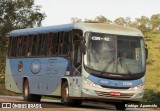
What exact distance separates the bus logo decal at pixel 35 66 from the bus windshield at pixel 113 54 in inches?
173

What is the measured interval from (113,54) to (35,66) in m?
5.24

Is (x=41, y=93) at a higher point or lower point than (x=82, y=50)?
lower

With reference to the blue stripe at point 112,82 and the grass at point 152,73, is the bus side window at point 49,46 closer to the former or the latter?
the blue stripe at point 112,82

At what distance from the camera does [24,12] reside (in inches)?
2694

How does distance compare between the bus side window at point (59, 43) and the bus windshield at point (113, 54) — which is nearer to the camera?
the bus windshield at point (113, 54)

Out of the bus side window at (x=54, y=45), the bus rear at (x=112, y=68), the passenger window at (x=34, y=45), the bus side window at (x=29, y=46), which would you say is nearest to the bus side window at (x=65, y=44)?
the bus side window at (x=54, y=45)

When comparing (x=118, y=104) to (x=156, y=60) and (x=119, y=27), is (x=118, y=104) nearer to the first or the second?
(x=119, y=27)

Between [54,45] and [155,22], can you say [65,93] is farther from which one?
[155,22]

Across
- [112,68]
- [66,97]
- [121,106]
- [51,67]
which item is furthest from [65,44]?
[121,106]

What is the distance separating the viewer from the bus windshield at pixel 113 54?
22.5m

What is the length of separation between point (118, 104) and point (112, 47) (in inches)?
102

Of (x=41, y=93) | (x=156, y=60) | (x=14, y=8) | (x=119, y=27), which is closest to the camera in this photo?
(x=119, y=27)

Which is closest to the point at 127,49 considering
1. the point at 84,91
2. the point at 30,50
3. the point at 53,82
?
the point at 84,91

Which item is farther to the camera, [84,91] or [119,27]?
[119,27]
